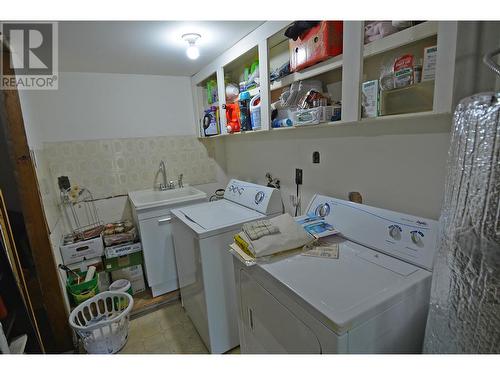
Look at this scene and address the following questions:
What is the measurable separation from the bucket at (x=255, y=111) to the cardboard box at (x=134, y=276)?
1.81 m

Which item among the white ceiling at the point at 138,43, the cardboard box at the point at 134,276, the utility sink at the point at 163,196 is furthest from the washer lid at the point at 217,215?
the white ceiling at the point at 138,43

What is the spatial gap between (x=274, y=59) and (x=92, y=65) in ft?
5.40

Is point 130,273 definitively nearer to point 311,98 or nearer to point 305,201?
point 305,201

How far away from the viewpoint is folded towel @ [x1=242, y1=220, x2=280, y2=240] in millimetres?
1252

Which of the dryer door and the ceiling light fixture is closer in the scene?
the dryer door

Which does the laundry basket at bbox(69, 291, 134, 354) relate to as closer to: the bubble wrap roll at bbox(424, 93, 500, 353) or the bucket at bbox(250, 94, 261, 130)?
the bucket at bbox(250, 94, 261, 130)

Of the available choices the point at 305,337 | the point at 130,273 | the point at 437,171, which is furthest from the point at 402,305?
the point at 130,273

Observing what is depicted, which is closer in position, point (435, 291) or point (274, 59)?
point (435, 291)

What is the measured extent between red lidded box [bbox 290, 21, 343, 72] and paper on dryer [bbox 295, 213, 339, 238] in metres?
0.88

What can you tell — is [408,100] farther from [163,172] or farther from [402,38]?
[163,172]

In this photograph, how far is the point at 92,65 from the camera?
2.25 m

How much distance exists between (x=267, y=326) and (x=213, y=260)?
0.60 m

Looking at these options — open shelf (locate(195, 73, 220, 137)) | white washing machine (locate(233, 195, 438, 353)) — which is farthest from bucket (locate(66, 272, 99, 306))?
open shelf (locate(195, 73, 220, 137))

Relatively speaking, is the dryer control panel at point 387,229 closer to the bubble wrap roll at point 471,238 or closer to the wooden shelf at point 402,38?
the bubble wrap roll at point 471,238
